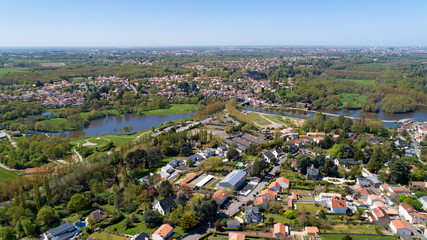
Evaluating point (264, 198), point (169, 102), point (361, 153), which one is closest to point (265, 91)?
point (169, 102)

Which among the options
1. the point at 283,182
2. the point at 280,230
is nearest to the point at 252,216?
the point at 280,230

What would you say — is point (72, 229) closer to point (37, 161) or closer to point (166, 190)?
point (166, 190)

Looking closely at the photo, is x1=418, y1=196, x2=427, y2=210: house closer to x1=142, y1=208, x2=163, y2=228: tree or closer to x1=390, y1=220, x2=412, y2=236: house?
x1=390, y1=220, x2=412, y2=236: house

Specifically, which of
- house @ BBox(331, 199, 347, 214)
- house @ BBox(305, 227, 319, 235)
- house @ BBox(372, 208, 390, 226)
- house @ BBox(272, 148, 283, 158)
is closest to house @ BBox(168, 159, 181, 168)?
house @ BBox(272, 148, 283, 158)

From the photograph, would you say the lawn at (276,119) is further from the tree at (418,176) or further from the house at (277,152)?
the tree at (418,176)

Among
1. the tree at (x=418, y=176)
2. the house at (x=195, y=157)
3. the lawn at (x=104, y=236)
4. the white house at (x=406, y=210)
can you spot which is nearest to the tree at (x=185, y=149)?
the house at (x=195, y=157)

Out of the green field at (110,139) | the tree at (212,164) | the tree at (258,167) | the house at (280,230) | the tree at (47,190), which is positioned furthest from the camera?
the green field at (110,139)
